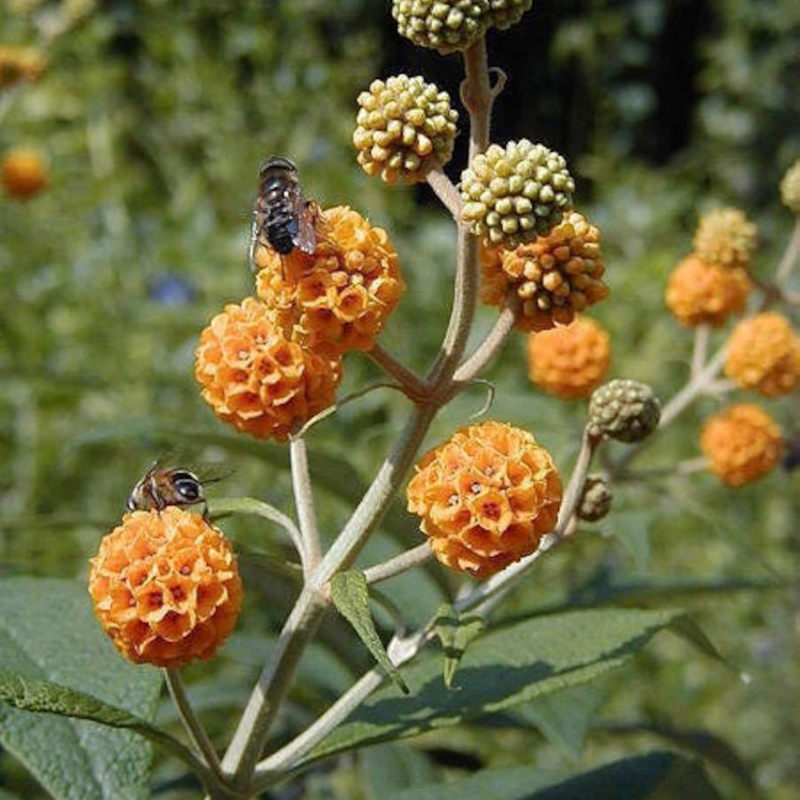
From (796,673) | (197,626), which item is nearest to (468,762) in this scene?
(197,626)

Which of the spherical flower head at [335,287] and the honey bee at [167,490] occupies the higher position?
the spherical flower head at [335,287]

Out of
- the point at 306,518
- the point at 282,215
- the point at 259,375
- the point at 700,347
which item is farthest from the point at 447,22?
the point at 700,347

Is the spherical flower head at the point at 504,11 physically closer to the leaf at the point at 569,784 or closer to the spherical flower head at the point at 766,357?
the leaf at the point at 569,784

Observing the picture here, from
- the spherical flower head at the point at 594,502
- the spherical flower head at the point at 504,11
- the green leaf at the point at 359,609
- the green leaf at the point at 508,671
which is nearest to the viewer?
the green leaf at the point at 359,609

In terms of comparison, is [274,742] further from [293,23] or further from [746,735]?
[293,23]

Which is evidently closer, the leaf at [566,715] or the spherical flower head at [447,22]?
the spherical flower head at [447,22]

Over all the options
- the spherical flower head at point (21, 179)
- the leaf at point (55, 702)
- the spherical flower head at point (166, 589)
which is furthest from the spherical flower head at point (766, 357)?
the spherical flower head at point (21, 179)

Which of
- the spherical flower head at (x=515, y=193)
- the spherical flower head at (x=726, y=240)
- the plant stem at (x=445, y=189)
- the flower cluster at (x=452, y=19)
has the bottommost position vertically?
the spherical flower head at (x=726, y=240)
